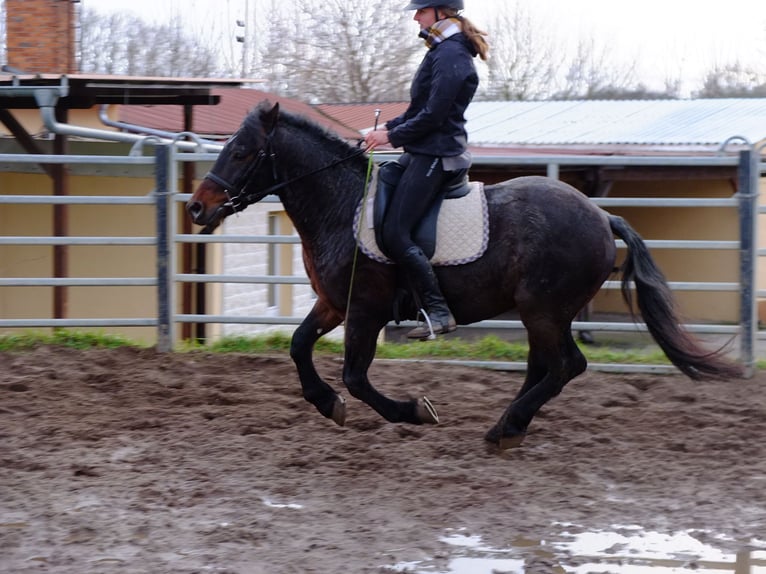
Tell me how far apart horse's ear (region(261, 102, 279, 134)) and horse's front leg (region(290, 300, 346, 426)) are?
3.27 ft

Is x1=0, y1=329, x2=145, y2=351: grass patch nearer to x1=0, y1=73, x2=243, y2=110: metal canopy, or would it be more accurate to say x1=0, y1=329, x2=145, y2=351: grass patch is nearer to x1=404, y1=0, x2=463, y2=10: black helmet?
x1=0, y1=73, x2=243, y2=110: metal canopy

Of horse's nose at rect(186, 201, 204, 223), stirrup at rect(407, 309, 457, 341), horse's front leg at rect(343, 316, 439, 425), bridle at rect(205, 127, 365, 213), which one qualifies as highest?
bridle at rect(205, 127, 365, 213)

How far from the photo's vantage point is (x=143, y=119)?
14.2 m

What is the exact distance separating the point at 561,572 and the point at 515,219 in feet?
7.32

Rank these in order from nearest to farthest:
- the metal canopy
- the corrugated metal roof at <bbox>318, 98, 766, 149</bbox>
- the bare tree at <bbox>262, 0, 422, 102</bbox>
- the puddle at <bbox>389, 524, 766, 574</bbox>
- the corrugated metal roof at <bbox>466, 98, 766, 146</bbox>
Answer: the puddle at <bbox>389, 524, 766, 574</bbox> < the metal canopy < the corrugated metal roof at <bbox>318, 98, 766, 149</bbox> < the corrugated metal roof at <bbox>466, 98, 766, 146</bbox> < the bare tree at <bbox>262, 0, 422, 102</bbox>

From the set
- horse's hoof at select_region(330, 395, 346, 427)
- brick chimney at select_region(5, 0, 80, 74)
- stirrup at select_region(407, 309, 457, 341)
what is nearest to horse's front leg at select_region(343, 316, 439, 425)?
horse's hoof at select_region(330, 395, 346, 427)

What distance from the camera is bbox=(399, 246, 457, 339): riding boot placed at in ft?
17.6

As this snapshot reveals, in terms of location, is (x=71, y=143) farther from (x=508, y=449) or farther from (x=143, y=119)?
(x=508, y=449)

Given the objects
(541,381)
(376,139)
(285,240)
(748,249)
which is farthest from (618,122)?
(376,139)

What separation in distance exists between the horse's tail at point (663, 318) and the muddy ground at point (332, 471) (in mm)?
365

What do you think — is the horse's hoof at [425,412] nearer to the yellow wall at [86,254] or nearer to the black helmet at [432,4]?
the black helmet at [432,4]

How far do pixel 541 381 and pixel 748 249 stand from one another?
8.79ft

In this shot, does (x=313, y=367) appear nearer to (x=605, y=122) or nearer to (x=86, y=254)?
(x=86, y=254)

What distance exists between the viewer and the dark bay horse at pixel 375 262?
5.50 meters
